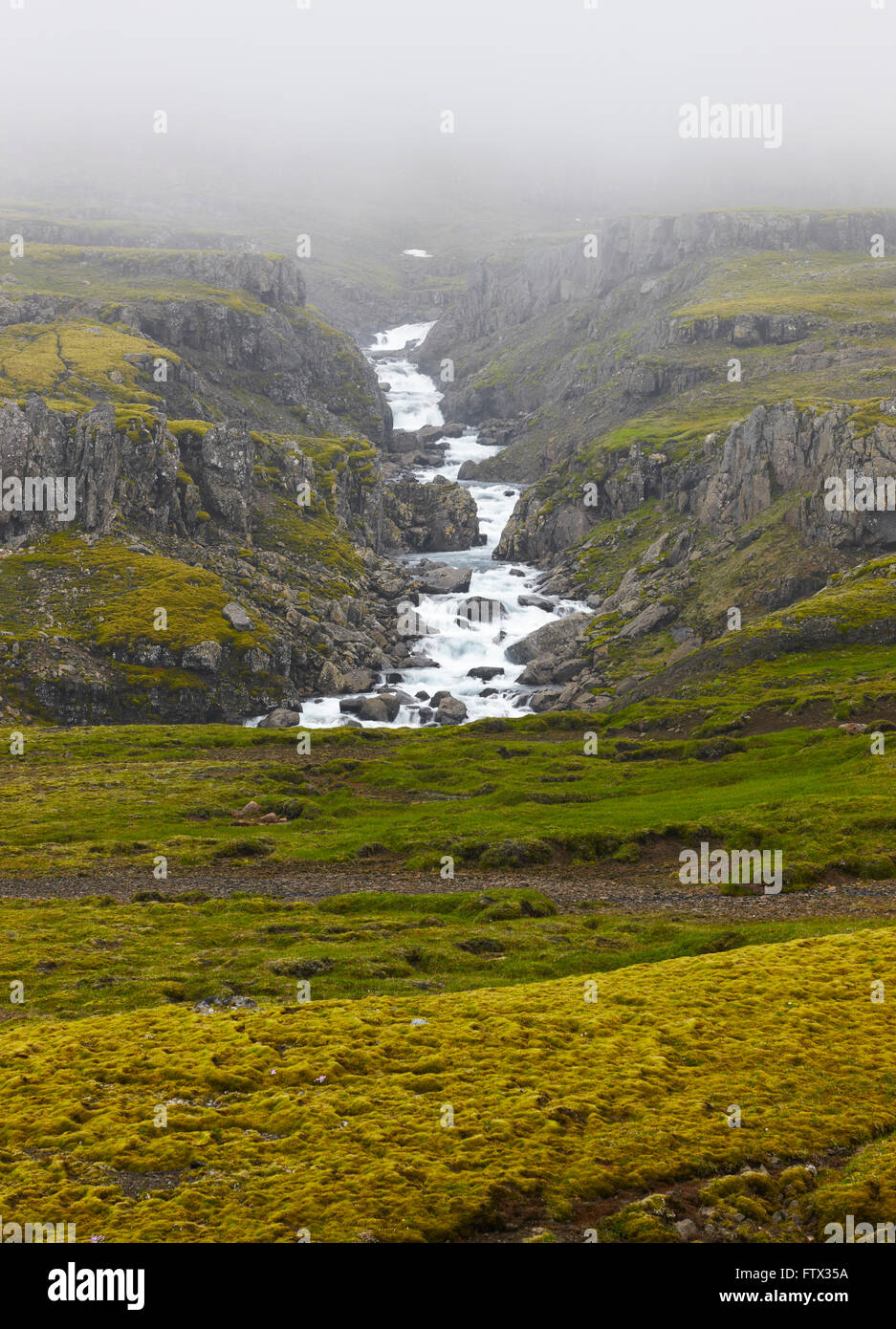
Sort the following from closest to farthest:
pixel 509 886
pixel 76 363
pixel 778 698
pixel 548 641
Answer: pixel 509 886 → pixel 778 698 → pixel 548 641 → pixel 76 363

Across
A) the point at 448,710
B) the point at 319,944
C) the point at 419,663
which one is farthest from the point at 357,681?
the point at 319,944

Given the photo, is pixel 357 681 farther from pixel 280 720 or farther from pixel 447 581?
pixel 447 581

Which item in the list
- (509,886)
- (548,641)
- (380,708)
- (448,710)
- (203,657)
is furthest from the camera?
(548,641)

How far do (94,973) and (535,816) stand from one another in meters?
39.8

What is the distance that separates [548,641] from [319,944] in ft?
321

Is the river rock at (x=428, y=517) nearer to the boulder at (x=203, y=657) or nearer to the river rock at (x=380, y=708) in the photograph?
the river rock at (x=380, y=708)

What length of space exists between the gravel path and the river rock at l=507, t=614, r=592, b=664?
77.2m

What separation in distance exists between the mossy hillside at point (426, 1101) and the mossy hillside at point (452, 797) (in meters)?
25.7

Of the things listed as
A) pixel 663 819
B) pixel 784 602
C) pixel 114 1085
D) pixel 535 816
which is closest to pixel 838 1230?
pixel 114 1085

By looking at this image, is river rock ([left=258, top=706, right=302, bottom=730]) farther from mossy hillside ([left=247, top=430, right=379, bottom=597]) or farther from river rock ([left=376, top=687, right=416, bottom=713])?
mossy hillside ([left=247, top=430, right=379, bottom=597])

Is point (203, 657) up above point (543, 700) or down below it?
above

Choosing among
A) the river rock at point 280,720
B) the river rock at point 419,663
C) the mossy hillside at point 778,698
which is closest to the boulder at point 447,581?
the river rock at point 419,663

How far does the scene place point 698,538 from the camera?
14350 centimetres

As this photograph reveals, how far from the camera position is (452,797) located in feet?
270
